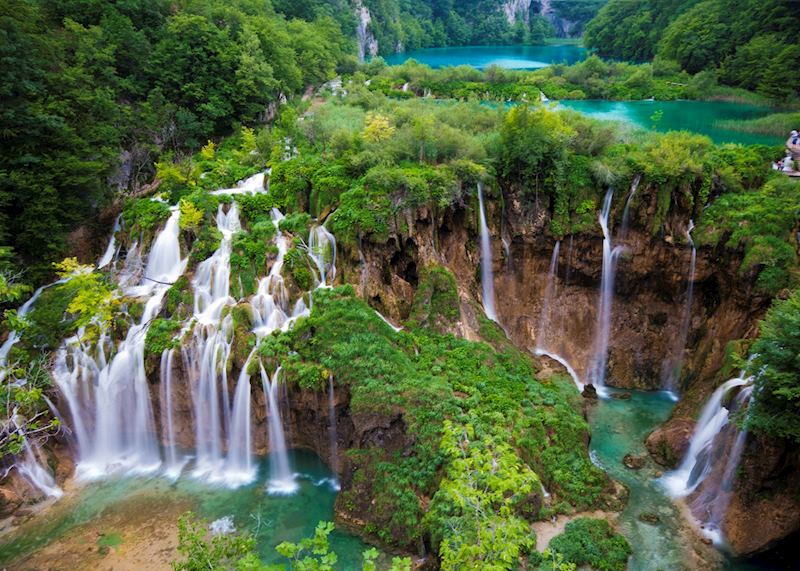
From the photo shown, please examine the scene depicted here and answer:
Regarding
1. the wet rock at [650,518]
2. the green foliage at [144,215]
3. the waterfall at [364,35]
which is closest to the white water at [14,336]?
the green foliage at [144,215]

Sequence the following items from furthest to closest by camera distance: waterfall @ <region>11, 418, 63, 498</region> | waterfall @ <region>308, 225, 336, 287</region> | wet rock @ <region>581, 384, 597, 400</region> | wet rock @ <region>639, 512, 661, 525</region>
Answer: wet rock @ <region>581, 384, 597, 400</region>, waterfall @ <region>308, 225, 336, 287</region>, waterfall @ <region>11, 418, 63, 498</region>, wet rock @ <region>639, 512, 661, 525</region>

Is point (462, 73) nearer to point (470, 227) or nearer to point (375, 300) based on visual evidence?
point (470, 227)

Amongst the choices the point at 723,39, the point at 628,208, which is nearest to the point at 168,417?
the point at 628,208

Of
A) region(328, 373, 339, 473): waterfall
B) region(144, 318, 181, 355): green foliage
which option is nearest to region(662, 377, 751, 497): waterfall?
region(328, 373, 339, 473): waterfall

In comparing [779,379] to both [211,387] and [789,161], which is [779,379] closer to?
[789,161]

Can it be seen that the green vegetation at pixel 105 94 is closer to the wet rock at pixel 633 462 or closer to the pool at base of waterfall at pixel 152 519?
the pool at base of waterfall at pixel 152 519

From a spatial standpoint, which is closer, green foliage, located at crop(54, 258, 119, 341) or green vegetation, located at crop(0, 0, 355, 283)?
green foliage, located at crop(54, 258, 119, 341)

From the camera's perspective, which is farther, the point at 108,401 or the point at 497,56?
the point at 497,56

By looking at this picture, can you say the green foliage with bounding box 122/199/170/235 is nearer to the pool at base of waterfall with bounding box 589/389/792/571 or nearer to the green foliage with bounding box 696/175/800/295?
the pool at base of waterfall with bounding box 589/389/792/571
